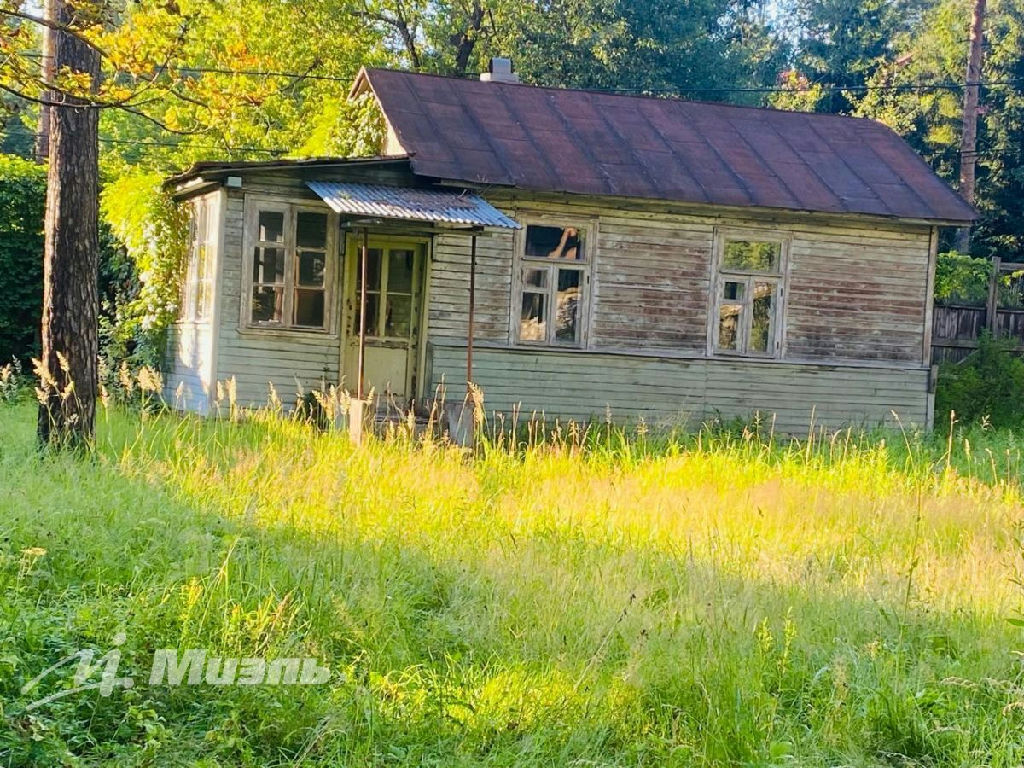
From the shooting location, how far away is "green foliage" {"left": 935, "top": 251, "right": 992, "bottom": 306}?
20297mm

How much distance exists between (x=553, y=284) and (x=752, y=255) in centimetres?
298

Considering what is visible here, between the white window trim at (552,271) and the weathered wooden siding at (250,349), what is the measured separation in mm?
2497

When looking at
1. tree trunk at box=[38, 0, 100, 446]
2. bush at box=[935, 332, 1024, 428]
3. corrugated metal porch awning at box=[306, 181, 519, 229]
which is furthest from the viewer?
bush at box=[935, 332, 1024, 428]

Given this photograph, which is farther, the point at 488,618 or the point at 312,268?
the point at 312,268

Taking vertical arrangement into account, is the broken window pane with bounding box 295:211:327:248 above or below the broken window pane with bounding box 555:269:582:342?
above

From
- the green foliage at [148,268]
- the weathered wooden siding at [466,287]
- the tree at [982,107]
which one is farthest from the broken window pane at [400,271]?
the tree at [982,107]

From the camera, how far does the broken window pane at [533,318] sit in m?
14.3

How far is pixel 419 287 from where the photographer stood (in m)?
14.2

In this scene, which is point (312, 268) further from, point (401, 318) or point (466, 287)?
point (466, 287)

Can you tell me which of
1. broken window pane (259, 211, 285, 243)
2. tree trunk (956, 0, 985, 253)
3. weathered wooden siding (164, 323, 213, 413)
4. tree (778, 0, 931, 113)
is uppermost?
tree (778, 0, 931, 113)

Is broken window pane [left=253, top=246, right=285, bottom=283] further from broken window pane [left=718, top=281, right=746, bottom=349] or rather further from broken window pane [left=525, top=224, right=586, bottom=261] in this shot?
broken window pane [left=718, top=281, right=746, bottom=349]

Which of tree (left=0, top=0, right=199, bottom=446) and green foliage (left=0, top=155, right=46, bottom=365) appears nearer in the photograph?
tree (left=0, top=0, right=199, bottom=446)

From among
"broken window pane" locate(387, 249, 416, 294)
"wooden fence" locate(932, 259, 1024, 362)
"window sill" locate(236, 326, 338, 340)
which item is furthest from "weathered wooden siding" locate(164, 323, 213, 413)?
"wooden fence" locate(932, 259, 1024, 362)

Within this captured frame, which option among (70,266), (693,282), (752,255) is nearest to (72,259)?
(70,266)
